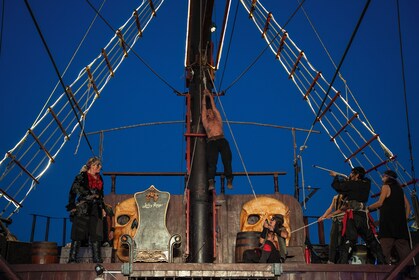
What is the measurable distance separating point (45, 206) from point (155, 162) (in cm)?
2520

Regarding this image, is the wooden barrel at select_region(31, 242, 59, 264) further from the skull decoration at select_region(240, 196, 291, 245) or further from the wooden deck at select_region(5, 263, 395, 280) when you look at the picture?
the skull decoration at select_region(240, 196, 291, 245)

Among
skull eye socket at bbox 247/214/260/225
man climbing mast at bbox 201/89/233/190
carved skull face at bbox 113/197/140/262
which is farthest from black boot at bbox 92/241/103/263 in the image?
skull eye socket at bbox 247/214/260/225

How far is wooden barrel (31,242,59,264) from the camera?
316 inches

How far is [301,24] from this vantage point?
126 meters

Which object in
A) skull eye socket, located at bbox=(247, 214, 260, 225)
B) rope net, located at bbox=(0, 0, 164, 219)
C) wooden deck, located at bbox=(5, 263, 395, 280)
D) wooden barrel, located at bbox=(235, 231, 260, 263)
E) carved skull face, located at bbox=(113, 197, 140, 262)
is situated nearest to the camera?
wooden deck, located at bbox=(5, 263, 395, 280)

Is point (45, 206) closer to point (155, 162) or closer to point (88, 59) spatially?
point (155, 162)

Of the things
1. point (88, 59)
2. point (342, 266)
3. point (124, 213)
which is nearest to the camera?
point (342, 266)

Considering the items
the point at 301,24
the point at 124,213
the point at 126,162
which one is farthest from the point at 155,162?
the point at 124,213

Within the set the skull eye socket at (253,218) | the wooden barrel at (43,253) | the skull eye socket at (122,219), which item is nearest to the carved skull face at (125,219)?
the skull eye socket at (122,219)

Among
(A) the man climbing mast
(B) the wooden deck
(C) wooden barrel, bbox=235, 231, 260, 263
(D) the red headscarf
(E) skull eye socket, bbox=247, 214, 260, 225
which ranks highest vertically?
(A) the man climbing mast

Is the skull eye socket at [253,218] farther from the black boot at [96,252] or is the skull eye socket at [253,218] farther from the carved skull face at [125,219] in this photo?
the black boot at [96,252]

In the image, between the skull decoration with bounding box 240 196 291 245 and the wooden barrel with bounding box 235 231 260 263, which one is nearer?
the wooden barrel with bounding box 235 231 260 263

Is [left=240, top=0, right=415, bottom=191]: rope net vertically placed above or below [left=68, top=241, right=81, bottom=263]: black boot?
above

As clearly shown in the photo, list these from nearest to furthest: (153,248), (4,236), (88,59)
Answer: (4,236)
(153,248)
(88,59)
